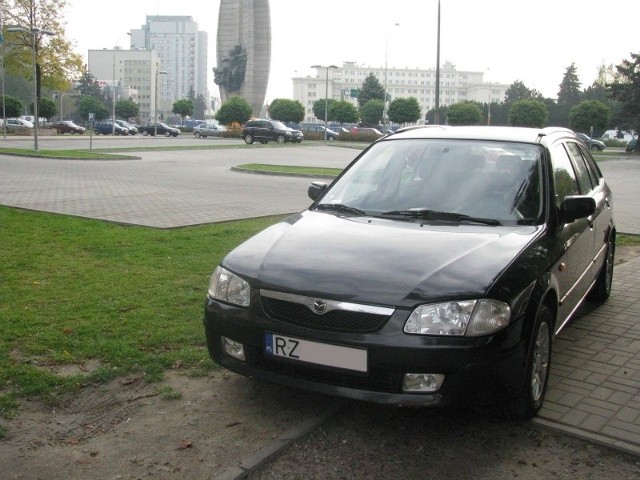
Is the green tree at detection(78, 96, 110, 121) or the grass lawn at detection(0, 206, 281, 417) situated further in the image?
the green tree at detection(78, 96, 110, 121)

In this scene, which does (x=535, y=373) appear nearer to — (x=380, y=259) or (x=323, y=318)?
(x=380, y=259)

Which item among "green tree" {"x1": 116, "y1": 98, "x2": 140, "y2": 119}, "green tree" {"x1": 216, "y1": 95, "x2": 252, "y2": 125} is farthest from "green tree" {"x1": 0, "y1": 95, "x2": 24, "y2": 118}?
"green tree" {"x1": 116, "y1": 98, "x2": 140, "y2": 119}

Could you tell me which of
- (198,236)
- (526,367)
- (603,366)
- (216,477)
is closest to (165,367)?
(216,477)

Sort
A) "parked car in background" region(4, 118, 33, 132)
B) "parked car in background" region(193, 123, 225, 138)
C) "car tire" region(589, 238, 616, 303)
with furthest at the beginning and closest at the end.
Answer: "parked car in background" region(193, 123, 225, 138) → "parked car in background" region(4, 118, 33, 132) → "car tire" region(589, 238, 616, 303)

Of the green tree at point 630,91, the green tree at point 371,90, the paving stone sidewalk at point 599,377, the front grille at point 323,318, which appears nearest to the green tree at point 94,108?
the green tree at point 371,90

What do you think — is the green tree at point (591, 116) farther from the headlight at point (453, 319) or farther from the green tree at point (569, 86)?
the headlight at point (453, 319)

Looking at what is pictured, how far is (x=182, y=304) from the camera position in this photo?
6.24m

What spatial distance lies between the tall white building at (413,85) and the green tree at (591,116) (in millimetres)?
71543

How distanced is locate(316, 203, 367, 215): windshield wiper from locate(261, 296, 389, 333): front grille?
48.8 inches

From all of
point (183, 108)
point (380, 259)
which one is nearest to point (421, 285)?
point (380, 259)

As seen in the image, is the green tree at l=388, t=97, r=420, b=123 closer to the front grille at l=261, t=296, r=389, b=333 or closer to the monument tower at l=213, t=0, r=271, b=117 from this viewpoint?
the monument tower at l=213, t=0, r=271, b=117

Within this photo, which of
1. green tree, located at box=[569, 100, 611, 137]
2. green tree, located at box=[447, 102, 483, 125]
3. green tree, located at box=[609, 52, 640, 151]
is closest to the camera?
green tree, located at box=[609, 52, 640, 151]

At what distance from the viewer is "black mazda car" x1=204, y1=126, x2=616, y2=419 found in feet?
11.8

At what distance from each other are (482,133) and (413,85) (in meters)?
150
